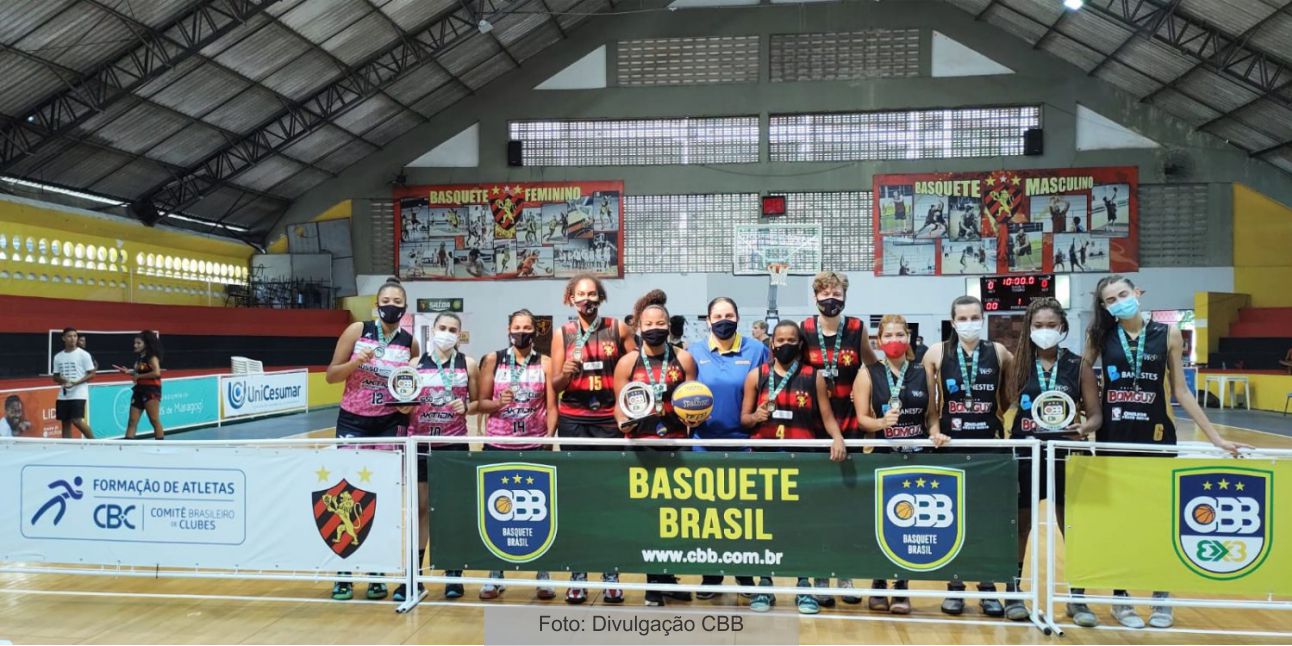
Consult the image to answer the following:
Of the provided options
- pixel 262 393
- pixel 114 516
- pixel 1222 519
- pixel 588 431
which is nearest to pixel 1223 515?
pixel 1222 519

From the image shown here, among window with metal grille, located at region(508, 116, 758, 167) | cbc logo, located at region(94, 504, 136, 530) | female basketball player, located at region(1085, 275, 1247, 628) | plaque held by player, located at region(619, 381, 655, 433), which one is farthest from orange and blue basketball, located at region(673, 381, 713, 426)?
window with metal grille, located at region(508, 116, 758, 167)

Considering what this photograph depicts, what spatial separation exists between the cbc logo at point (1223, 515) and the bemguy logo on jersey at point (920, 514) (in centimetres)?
121

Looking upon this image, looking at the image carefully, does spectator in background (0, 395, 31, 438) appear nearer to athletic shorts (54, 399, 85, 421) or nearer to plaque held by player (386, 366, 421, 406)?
athletic shorts (54, 399, 85, 421)

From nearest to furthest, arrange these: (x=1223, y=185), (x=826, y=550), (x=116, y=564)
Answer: (x=826, y=550) < (x=116, y=564) < (x=1223, y=185)

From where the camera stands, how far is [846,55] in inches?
990

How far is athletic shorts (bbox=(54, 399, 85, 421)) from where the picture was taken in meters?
11.2

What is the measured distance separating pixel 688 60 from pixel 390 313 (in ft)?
72.9

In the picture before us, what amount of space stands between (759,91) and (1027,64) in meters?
7.89

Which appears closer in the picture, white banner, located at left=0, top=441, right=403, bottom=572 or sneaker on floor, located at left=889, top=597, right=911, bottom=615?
sneaker on floor, located at left=889, top=597, right=911, bottom=615

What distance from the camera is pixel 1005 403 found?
16.0ft

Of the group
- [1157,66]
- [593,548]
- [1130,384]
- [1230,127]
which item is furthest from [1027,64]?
[593,548]

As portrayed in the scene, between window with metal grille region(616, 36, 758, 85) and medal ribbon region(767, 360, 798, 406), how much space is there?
22167 millimetres

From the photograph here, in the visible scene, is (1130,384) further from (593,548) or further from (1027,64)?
(1027,64)

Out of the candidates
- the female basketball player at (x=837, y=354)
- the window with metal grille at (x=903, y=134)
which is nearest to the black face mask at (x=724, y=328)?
the female basketball player at (x=837, y=354)
